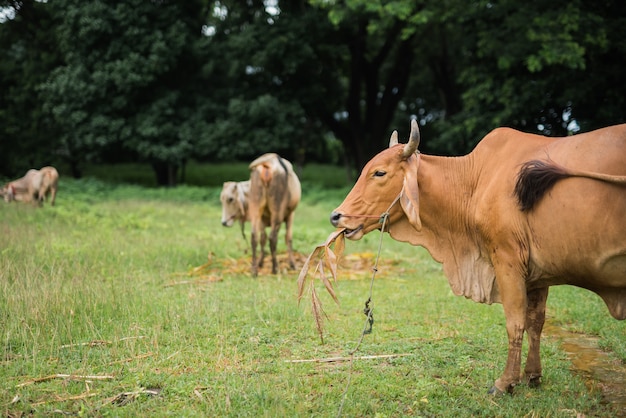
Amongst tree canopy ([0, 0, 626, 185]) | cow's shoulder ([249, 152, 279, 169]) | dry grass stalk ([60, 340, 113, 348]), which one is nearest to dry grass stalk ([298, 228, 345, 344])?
dry grass stalk ([60, 340, 113, 348])

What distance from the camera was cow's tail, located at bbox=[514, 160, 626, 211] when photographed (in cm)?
448

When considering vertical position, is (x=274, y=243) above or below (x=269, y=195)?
below

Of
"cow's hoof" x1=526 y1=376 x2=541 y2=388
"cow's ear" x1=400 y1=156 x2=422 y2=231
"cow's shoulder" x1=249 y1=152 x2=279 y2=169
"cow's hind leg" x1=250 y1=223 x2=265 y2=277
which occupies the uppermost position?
"cow's shoulder" x1=249 y1=152 x2=279 y2=169

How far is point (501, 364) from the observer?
573 cm

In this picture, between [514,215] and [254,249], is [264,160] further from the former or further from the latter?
[514,215]

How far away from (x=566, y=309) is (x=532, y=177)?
12.9 ft

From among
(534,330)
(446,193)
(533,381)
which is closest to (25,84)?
(446,193)

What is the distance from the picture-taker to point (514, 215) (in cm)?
475

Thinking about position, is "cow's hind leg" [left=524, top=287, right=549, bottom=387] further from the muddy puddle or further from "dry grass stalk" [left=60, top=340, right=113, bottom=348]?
"dry grass stalk" [left=60, top=340, right=113, bottom=348]

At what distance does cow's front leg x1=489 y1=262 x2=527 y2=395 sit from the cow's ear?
0.77m

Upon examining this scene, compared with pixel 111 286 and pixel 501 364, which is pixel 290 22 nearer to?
pixel 111 286

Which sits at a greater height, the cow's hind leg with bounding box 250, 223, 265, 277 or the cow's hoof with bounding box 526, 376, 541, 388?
the cow's hind leg with bounding box 250, 223, 265, 277

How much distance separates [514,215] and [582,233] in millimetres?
548

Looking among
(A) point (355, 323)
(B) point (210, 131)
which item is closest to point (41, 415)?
(A) point (355, 323)
